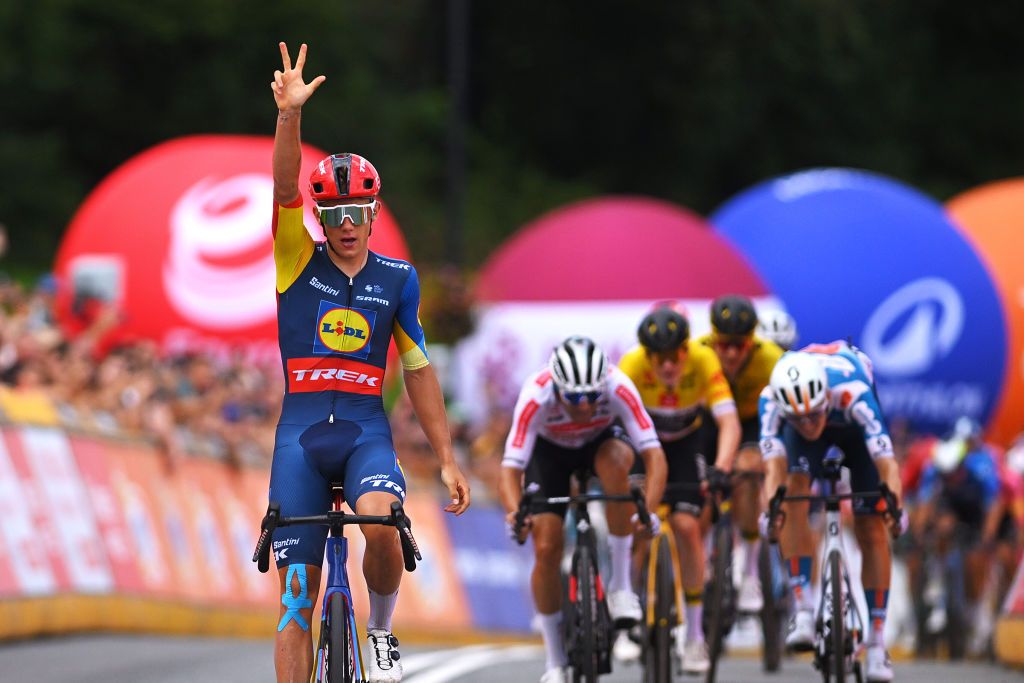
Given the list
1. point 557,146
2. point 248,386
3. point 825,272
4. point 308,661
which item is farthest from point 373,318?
point 557,146

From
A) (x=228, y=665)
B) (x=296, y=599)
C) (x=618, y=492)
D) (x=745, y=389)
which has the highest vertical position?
(x=745, y=389)

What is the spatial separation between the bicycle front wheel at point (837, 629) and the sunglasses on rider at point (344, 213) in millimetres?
3953

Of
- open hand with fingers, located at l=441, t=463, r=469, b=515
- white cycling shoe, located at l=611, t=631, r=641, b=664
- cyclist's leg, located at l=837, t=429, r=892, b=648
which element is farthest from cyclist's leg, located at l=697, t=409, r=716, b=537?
open hand with fingers, located at l=441, t=463, r=469, b=515

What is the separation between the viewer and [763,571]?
15055 millimetres

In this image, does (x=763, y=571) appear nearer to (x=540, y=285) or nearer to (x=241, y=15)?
(x=540, y=285)

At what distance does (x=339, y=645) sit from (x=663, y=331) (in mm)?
4766

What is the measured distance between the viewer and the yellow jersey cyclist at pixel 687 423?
13281 millimetres

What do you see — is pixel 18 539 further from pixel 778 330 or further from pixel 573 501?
pixel 778 330

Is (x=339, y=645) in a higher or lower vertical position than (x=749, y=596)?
lower

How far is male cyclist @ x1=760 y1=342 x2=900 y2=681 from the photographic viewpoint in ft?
38.9

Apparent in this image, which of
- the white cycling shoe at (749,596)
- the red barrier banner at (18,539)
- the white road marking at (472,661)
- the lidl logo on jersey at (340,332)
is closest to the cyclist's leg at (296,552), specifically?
the lidl logo on jersey at (340,332)

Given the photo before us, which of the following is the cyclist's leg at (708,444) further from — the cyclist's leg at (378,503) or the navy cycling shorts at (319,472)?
the navy cycling shorts at (319,472)

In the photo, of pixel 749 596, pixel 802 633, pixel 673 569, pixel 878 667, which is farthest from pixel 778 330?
pixel 878 667

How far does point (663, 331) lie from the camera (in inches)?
508
